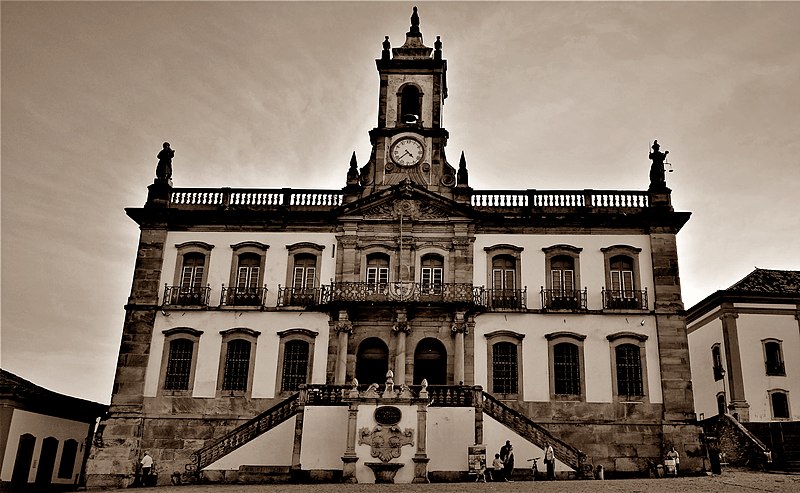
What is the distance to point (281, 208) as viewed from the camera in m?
30.5

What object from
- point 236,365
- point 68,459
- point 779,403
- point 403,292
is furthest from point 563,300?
point 68,459

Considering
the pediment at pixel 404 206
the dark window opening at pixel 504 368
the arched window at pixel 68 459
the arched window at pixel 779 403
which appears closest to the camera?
the dark window opening at pixel 504 368

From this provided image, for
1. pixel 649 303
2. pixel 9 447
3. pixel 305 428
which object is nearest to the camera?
pixel 305 428

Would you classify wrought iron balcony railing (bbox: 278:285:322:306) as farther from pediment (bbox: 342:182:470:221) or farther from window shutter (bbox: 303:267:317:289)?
pediment (bbox: 342:182:470:221)

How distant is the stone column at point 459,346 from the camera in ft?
91.4

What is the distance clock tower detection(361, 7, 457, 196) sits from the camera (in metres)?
31.0

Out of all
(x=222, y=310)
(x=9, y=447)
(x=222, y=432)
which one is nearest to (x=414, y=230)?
(x=222, y=310)

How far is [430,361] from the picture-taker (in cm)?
2859

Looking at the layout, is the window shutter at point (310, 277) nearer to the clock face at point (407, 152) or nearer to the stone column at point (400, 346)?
the stone column at point (400, 346)

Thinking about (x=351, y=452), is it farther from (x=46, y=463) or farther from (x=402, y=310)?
(x=46, y=463)

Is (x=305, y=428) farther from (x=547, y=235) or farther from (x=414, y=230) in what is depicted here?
(x=547, y=235)

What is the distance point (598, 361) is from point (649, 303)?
Result: 114 inches

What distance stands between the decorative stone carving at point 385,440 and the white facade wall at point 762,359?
18280 mm

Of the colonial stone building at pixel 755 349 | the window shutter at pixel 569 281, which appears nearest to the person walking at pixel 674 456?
the window shutter at pixel 569 281
